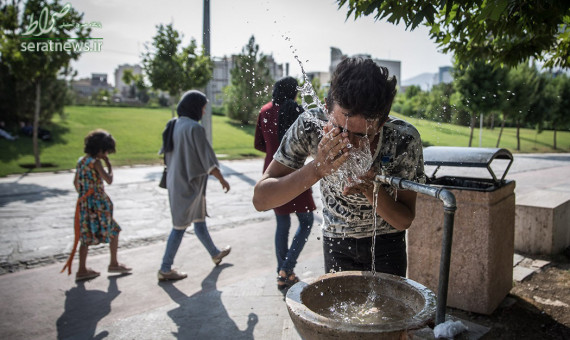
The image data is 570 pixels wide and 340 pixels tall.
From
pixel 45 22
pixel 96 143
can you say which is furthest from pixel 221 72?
pixel 96 143


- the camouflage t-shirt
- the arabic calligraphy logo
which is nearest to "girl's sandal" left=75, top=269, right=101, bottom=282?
the camouflage t-shirt

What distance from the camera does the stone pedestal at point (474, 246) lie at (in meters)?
3.25

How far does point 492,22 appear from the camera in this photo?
2.97 metres

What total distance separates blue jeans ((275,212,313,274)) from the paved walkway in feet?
1.03

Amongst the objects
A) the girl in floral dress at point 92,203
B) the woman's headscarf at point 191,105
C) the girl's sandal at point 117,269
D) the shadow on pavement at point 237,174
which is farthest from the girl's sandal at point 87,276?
the shadow on pavement at point 237,174

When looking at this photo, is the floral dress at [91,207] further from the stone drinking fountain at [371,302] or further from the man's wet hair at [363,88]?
the man's wet hair at [363,88]

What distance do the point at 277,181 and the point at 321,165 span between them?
0.30 meters

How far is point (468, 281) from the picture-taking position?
132 inches

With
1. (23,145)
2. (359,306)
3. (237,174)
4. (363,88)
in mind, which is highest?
(363,88)

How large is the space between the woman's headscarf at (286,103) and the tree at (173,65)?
1309cm

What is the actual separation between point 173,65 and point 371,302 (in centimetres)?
1643

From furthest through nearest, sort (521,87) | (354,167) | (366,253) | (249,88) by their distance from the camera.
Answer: (521,87)
(249,88)
(366,253)
(354,167)

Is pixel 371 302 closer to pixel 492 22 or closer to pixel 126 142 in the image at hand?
pixel 492 22

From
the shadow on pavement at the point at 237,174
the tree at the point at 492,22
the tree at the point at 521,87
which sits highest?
the tree at the point at 521,87
